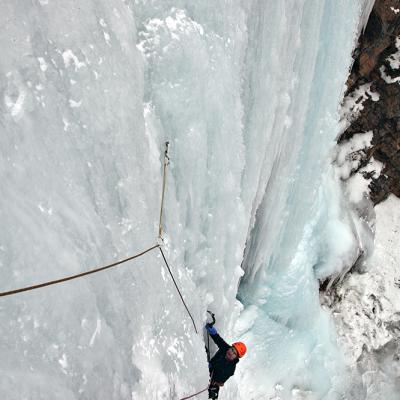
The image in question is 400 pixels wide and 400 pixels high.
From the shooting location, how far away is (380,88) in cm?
754

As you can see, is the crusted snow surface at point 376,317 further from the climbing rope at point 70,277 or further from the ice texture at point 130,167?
the climbing rope at point 70,277

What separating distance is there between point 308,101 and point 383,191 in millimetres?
3826

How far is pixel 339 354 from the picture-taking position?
6.58 meters

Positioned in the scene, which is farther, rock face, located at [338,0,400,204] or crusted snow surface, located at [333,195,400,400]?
rock face, located at [338,0,400,204]

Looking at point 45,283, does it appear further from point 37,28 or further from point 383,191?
point 383,191

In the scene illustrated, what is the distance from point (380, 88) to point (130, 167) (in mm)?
6440

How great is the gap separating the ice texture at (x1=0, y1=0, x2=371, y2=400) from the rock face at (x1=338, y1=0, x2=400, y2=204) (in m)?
2.39

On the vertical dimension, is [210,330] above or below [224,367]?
above

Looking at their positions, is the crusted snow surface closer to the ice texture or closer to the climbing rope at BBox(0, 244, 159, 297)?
the ice texture

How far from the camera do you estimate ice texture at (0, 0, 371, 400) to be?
1766mm

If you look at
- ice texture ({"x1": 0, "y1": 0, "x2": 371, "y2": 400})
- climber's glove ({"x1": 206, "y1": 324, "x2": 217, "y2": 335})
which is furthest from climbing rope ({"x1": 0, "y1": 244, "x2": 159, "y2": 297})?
climber's glove ({"x1": 206, "y1": 324, "x2": 217, "y2": 335})

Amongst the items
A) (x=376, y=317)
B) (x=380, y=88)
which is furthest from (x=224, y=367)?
(x=380, y=88)

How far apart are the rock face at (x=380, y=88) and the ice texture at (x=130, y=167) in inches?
94.2

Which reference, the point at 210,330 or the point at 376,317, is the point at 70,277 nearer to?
the point at 210,330
